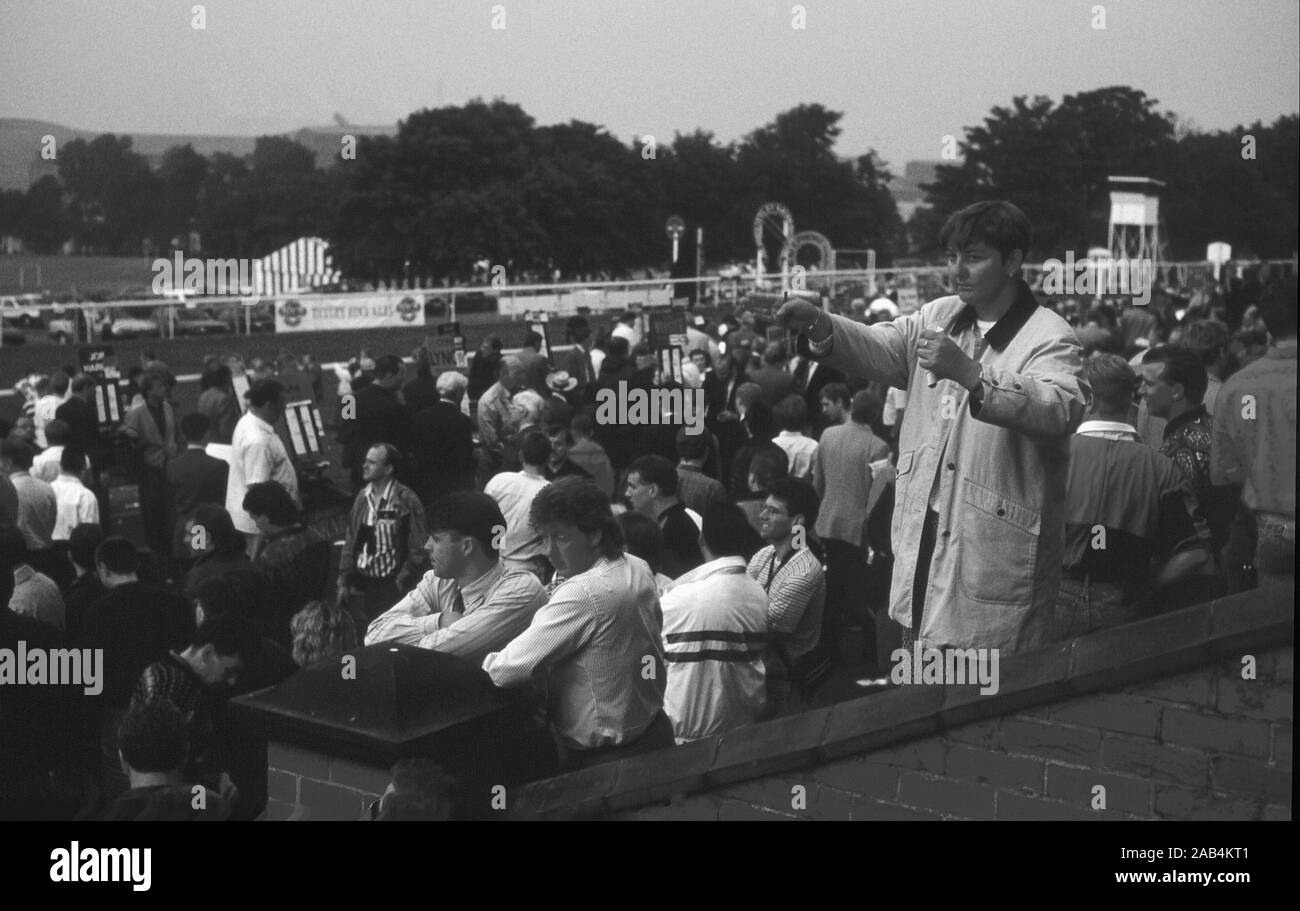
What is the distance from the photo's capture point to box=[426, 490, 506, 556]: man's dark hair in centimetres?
516

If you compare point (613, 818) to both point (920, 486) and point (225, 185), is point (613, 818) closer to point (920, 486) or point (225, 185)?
point (920, 486)

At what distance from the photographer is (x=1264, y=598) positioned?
328 centimetres

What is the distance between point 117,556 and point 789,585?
9.50ft

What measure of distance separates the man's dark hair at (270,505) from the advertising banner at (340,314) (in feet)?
106

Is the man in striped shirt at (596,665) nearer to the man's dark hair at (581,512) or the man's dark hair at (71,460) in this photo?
the man's dark hair at (581,512)

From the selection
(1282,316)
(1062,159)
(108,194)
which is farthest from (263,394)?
(1062,159)

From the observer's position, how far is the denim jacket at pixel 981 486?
11.7ft

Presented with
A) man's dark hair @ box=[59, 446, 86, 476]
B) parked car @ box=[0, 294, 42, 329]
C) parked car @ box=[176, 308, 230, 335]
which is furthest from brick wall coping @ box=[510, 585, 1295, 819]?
parked car @ box=[0, 294, 42, 329]

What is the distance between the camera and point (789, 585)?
21.4 ft

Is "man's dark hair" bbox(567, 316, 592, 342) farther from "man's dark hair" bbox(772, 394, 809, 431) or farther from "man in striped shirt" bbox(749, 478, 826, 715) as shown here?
"man in striped shirt" bbox(749, 478, 826, 715)

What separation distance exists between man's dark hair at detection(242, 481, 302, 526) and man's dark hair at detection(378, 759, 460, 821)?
183 inches

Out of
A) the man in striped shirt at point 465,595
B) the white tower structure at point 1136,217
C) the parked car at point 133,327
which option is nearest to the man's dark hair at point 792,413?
the man in striped shirt at point 465,595

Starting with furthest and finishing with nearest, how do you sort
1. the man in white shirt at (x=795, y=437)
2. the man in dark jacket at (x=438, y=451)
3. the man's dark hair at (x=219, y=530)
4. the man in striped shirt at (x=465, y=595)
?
the man in dark jacket at (x=438, y=451), the man in white shirt at (x=795, y=437), the man's dark hair at (x=219, y=530), the man in striped shirt at (x=465, y=595)

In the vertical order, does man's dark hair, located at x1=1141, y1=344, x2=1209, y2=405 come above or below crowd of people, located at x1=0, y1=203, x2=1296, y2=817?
above
